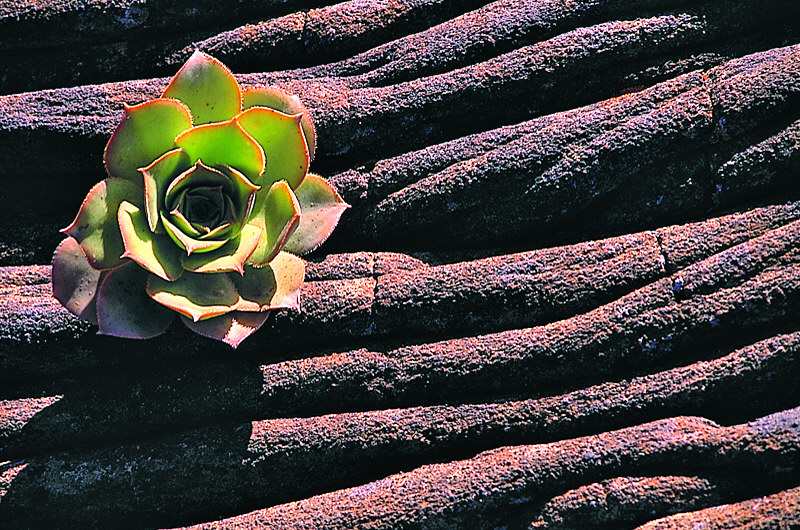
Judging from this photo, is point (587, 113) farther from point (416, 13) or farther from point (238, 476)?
point (238, 476)

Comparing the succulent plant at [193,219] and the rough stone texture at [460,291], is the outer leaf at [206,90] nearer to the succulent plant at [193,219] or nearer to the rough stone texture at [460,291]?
the succulent plant at [193,219]

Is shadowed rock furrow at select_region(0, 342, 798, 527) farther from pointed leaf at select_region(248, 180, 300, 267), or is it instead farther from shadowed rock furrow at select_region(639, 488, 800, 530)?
pointed leaf at select_region(248, 180, 300, 267)

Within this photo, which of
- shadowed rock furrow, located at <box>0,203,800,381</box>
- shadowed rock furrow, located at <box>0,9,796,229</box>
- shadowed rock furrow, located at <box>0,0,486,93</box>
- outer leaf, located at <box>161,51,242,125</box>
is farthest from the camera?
shadowed rock furrow, located at <box>0,0,486,93</box>

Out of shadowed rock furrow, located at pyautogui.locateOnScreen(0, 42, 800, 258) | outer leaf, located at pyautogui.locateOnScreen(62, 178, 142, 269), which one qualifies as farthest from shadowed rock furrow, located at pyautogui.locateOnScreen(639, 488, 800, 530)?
outer leaf, located at pyautogui.locateOnScreen(62, 178, 142, 269)

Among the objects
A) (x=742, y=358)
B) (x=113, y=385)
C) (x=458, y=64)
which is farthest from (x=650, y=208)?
(x=113, y=385)

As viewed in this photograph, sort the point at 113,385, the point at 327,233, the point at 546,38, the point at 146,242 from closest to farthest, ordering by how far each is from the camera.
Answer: the point at 146,242 → the point at 327,233 → the point at 113,385 → the point at 546,38

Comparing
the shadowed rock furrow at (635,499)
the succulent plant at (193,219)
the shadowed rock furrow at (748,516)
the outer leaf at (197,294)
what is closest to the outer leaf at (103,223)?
the succulent plant at (193,219)
